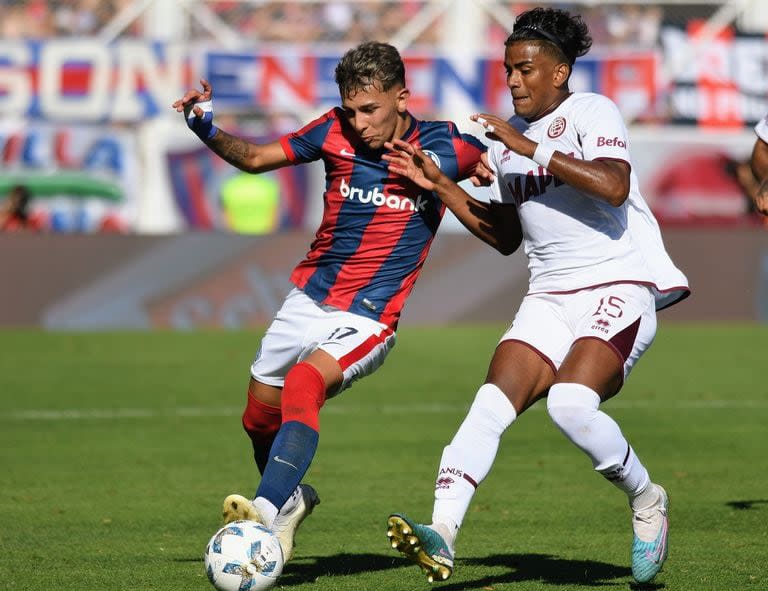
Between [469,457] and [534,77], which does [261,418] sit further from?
[534,77]

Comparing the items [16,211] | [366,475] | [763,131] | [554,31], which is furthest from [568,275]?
[16,211]

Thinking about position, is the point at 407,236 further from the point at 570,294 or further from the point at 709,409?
the point at 709,409

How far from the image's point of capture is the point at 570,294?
19.9 ft

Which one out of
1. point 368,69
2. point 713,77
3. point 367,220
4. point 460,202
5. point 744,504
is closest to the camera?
point 368,69

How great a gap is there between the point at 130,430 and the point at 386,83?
5.37 m

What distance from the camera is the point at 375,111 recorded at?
6.34 meters

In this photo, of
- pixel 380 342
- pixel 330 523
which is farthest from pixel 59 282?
pixel 380 342

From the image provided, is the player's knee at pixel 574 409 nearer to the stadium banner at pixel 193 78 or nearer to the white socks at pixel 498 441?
the white socks at pixel 498 441

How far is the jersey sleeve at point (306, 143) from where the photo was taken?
6.67 metres

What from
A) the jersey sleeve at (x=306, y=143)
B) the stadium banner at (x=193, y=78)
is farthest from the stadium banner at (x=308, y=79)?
the jersey sleeve at (x=306, y=143)

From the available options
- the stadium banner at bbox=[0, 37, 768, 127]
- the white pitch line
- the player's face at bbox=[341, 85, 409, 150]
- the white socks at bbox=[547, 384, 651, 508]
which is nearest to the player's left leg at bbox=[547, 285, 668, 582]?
the white socks at bbox=[547, 384, 651, 508]

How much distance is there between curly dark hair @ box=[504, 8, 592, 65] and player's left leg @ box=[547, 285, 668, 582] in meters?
1.02

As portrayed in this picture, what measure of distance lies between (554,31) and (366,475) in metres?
3.78

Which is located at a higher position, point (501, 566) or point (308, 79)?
point (501, 566)
